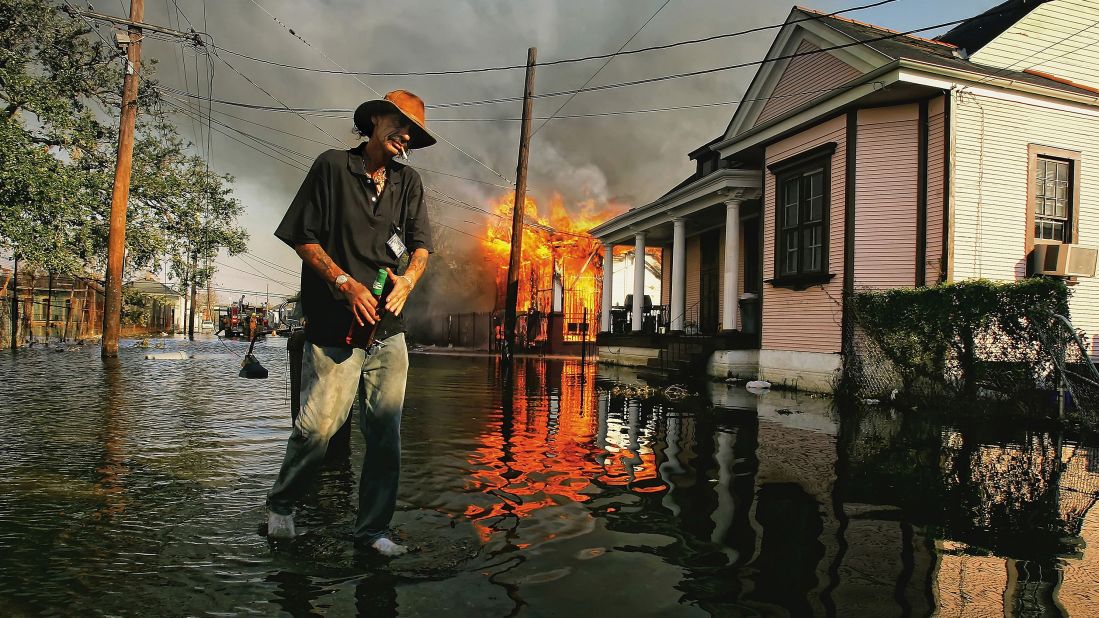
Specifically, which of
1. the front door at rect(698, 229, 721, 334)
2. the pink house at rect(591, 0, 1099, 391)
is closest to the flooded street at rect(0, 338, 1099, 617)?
the pink house at rect(591, 0, 1099, 391)

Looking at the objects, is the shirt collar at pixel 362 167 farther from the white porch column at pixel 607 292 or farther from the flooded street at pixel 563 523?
the white porch column at pixel 607 292

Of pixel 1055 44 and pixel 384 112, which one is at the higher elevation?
pixel 1055 44

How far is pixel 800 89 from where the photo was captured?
49.6ft

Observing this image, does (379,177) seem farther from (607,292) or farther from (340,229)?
(607,292)

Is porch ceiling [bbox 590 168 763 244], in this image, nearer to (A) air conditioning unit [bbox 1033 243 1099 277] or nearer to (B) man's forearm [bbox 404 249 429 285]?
(A) air conditioning unit [bbox 1033 243 1099 277]

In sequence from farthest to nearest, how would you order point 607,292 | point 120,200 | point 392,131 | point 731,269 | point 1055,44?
1. point 607,292
2. point 120,200
3. point 731,269
4. point 1055,44
5. point 392,131

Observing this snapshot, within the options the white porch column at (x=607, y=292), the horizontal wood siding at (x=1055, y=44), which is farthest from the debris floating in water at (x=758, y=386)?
the white porch column at (x=607, y=292)

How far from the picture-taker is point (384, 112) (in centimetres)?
317

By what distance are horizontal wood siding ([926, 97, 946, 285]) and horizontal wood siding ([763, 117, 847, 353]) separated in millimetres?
1522

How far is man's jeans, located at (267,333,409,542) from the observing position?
302 cm

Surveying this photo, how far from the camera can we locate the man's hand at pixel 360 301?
2895 mm

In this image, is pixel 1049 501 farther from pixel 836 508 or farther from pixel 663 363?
pixel 663 363

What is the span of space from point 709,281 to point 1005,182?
357 inches

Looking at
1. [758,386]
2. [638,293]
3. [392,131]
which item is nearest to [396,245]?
[392,131]
